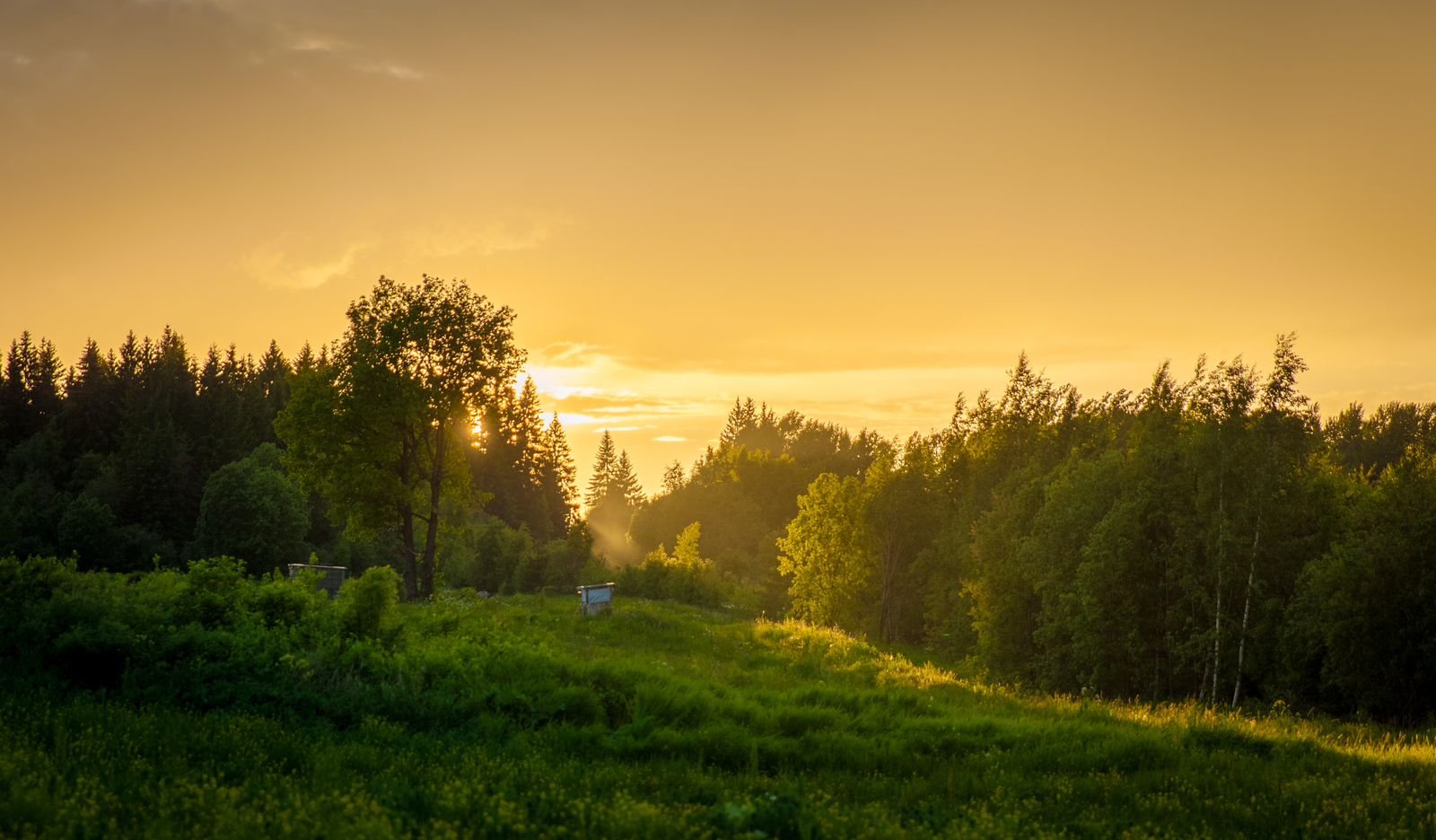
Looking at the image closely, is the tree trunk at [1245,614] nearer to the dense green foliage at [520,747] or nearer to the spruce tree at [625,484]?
the dense green foliage at [520,747]

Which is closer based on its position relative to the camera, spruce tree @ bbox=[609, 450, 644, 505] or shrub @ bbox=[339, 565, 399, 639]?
shrub @ bbox=[339, 565, 399, 639]

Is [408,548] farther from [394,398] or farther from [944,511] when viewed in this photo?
[944,511]

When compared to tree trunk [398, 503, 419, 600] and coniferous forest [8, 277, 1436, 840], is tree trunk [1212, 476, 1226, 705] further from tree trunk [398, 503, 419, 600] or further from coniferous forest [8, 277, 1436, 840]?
tree trunk [398, 503, 419, 600]

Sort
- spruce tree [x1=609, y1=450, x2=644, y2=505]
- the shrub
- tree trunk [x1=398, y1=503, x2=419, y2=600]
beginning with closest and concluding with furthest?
the shrub, tree trunk [x1=398, y1=503, x2=419, y2=600], spruce tree [x1=609, y1=450, x2=644, y2=505]

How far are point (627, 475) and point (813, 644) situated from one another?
121748 mm

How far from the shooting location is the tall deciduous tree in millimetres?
34875

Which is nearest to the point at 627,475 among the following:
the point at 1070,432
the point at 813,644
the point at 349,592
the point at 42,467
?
the point at 42,467

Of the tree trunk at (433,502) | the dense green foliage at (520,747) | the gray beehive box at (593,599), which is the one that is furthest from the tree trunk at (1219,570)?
the tree trunk at (433,502)

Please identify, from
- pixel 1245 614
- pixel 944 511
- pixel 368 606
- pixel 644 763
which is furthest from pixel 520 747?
pixel 944 511

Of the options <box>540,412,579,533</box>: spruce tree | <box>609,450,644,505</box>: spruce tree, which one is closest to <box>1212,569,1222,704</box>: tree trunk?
<box>540,412,579,533</box>: spruce tree

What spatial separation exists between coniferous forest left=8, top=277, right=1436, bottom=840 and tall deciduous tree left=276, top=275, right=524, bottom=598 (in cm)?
17

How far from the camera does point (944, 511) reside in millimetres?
62250

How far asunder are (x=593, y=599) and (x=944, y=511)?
35942 mm

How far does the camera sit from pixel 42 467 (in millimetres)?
70688
